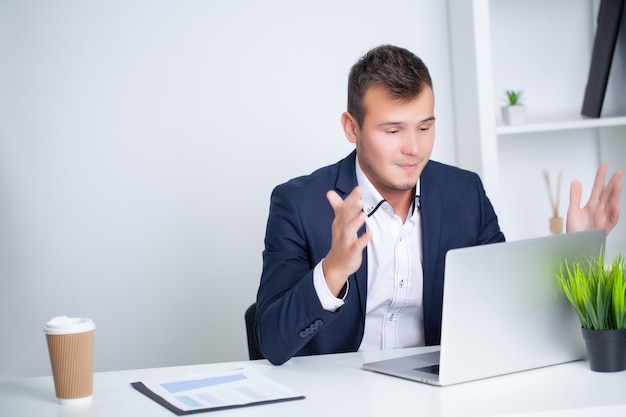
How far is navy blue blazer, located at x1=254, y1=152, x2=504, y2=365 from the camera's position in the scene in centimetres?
202

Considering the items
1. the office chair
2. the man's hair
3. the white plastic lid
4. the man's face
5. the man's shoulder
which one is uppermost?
the man's hair

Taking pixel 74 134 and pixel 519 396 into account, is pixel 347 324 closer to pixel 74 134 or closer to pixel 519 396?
pixel 519 396

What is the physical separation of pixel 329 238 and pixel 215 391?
682mm

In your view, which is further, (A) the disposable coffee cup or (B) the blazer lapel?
(B) the blazer lapel

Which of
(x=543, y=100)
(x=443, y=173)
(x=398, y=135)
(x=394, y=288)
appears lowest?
(x=394, y=288)

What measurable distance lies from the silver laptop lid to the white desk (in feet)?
0.11

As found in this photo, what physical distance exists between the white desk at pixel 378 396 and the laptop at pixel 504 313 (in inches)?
1.2

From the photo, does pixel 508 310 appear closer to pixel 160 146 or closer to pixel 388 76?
pixel 388 76

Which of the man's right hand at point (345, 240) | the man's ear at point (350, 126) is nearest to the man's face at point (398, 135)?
the man's ear at point (350, 126)

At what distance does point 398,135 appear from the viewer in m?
2.11

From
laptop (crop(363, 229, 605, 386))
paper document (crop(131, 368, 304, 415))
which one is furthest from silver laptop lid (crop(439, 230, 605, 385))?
paper document (crop(131, 368, 304, 415))

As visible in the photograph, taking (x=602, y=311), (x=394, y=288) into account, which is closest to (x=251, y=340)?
(x=394, y=288)

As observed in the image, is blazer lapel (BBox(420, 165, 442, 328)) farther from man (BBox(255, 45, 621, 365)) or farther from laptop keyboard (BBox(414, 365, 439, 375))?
laptop keyboard (BBox(414, 365, 439, 375))

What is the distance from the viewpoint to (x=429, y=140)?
6.94 ft
